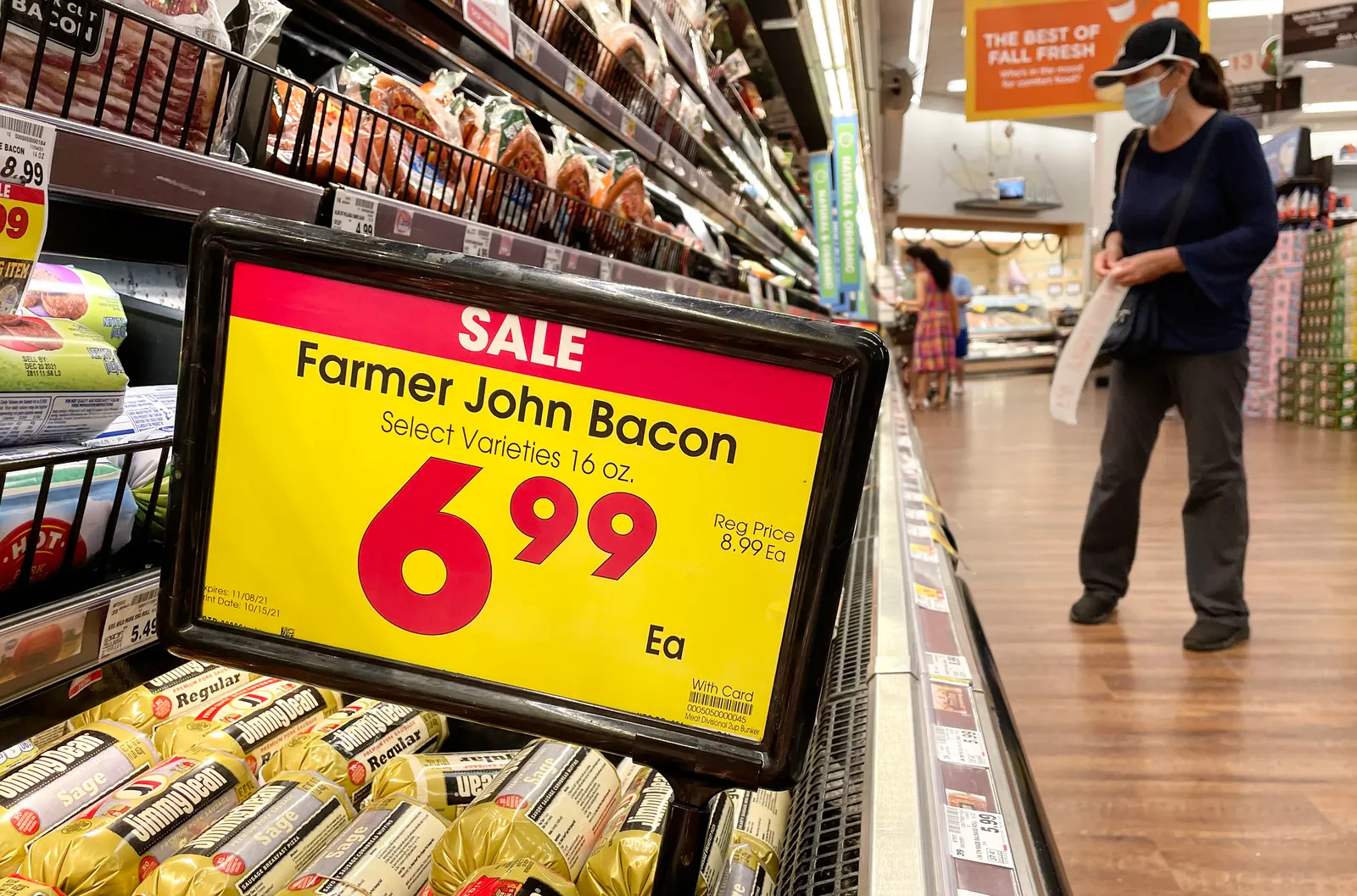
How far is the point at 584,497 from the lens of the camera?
1.68ft

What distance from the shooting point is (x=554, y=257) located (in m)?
1.39

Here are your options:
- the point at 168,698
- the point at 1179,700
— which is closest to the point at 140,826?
the point at 168,698

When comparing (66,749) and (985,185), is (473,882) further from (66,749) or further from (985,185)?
(985,185)

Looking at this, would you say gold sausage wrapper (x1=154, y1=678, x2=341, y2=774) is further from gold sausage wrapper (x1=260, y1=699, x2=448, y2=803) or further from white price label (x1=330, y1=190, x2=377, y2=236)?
white price label (x1=330, y1=190, x2=377, y2=236)

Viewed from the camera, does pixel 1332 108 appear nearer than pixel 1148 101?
No

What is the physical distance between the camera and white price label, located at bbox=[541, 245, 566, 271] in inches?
53.7

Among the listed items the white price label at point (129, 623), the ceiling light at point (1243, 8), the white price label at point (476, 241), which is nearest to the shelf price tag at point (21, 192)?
the white price label at point (129, 623)

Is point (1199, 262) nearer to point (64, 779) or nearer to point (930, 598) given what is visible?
point (930, 598)

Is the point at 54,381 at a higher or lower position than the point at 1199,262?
lower

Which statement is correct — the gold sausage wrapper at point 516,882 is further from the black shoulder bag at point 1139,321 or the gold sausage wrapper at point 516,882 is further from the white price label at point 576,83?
the black shoulder bag at point 1139,321

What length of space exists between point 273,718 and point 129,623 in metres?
0.37

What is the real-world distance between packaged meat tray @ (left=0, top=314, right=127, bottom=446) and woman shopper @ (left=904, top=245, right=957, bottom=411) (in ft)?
26.8

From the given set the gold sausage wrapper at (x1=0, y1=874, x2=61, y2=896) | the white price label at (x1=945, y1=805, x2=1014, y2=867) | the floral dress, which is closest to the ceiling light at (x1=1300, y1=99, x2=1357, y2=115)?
the floral dress

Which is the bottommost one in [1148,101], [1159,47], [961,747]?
[961,747]
